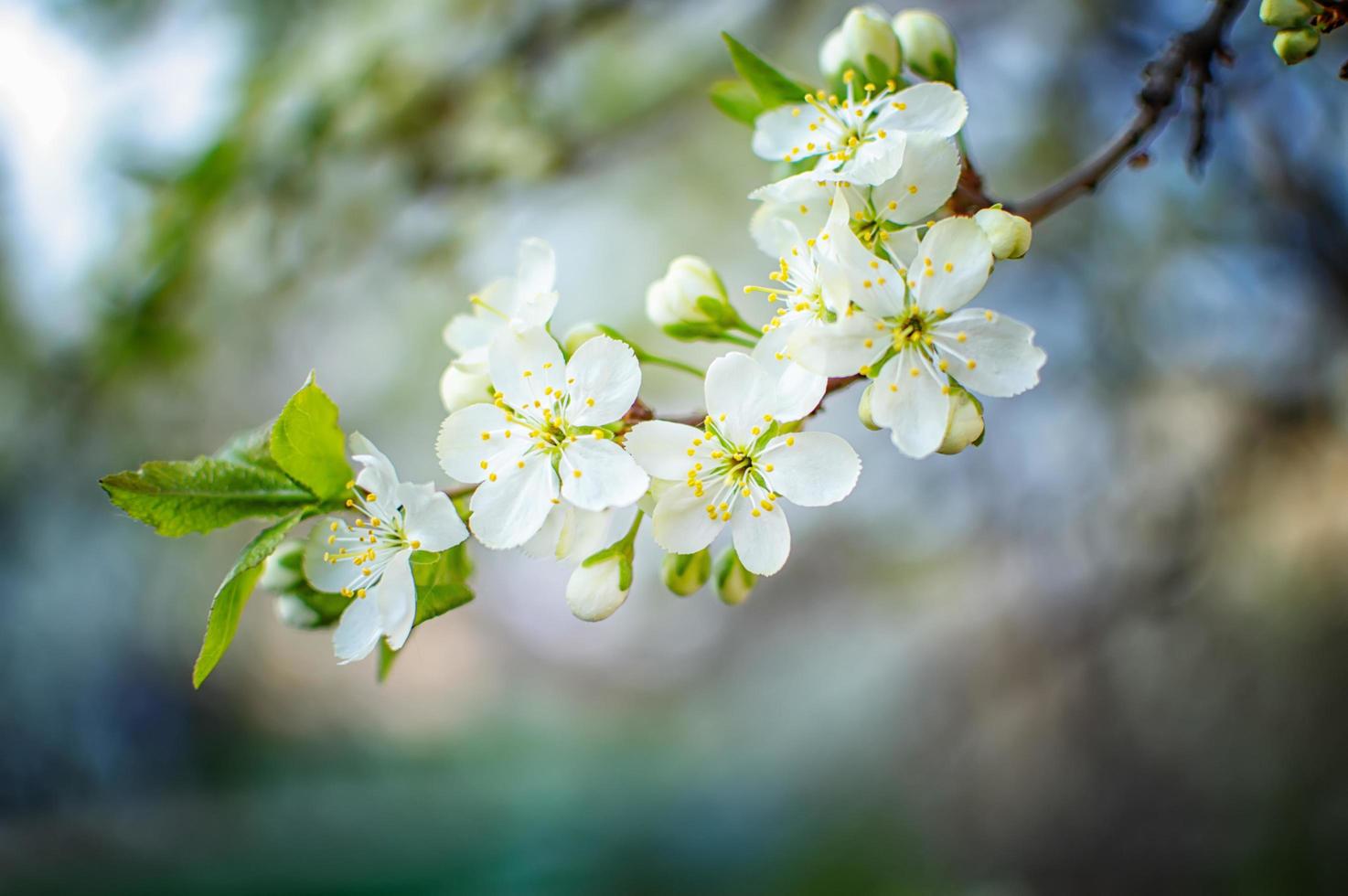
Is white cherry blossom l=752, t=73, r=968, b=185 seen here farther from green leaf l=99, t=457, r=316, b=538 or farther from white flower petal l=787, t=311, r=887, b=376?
green leaf l=99, t=457, r=316, b=538

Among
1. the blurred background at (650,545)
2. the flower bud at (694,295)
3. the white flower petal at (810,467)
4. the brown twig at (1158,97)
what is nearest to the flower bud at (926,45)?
the brown twig at (1158,97)

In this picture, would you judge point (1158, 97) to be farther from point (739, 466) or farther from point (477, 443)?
point (477, 443)

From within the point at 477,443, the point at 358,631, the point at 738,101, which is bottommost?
the point at 358,631

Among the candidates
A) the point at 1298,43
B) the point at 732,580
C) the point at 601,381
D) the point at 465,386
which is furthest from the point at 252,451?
the point at 1298,43


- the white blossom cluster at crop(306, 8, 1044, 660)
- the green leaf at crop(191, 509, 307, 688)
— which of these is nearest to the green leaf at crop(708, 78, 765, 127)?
the white blossom cluster at crop(306, 8, 1044, 660)

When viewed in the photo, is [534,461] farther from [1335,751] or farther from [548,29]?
[1335,751]

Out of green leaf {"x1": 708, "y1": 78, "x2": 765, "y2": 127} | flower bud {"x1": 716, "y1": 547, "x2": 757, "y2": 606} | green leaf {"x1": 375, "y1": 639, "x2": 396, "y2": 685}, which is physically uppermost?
green leaf {"x1": 708, "y1": 78, "x2": 765, "y2": 127}
